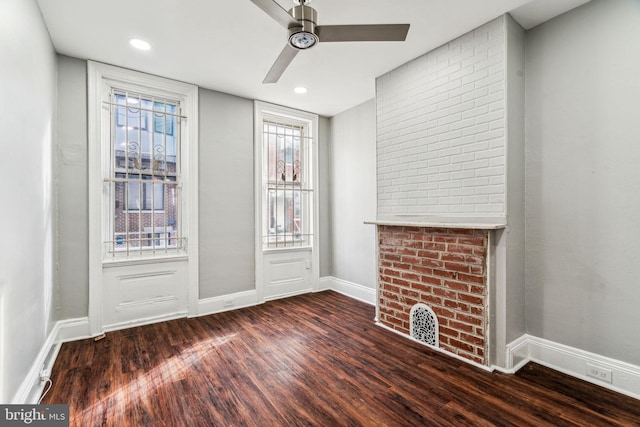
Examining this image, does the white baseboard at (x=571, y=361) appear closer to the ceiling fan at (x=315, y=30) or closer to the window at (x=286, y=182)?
the ceiling fan at (x=315, y=30)

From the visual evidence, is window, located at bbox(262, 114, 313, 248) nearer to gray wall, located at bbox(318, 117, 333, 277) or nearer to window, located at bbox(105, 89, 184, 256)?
gray wall, located at bbox(318, 117, 333, 277)

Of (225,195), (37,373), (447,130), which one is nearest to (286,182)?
(225,195)

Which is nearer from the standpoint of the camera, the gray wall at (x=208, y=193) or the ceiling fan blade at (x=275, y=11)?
the ceiling fan blade at (x=275, y=11)

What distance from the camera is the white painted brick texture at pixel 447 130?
2299mm

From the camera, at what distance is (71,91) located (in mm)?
2826

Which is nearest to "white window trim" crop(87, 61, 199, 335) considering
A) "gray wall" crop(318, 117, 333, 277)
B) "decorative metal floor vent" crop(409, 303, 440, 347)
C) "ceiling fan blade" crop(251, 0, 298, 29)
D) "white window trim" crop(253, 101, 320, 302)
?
"white window trim" crop(253, 101, 320, 302)

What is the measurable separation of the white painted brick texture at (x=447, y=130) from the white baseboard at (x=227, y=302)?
2016mm

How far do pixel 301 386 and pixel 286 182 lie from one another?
281 cm

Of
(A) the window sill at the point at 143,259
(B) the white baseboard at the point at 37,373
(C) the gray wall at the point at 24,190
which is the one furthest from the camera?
(A) the window sill at the point at 143,259

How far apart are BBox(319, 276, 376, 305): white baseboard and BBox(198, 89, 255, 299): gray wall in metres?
1.22

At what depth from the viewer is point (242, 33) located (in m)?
2.46

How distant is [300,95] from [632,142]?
3121 mm

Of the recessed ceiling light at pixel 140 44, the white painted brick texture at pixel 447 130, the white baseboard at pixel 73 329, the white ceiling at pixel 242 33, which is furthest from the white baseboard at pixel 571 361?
the recessed ceiling light at pixel 140 44

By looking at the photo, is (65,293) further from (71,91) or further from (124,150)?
(71,91)
